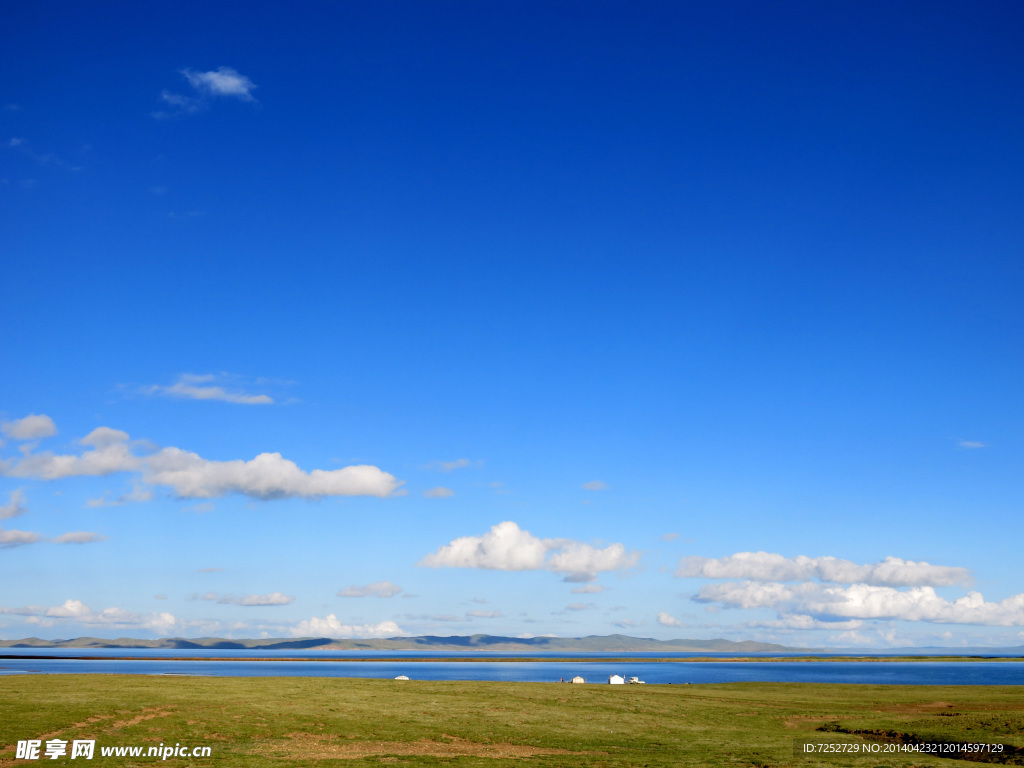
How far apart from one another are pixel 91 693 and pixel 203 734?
60.8 ft

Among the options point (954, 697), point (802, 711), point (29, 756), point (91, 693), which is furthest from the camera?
point (954, 697)

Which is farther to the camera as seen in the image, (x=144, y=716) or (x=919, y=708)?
(x=919, y=708)

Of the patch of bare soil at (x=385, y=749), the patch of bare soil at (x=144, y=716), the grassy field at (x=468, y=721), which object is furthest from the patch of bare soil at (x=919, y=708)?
the patch of bare soil at (x=144, y=716)

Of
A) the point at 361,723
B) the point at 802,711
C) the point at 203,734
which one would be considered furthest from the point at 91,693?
the point at 802,711

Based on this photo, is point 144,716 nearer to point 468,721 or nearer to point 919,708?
point 468,721

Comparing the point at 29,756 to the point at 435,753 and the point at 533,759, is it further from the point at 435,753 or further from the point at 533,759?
the point at 533,759

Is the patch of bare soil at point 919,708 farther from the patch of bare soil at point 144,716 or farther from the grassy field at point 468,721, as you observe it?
the patch of bare soil at point 144,716

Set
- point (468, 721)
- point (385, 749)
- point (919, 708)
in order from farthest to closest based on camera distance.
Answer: point (919, 708)
point (468, 721)
point (385, 749)

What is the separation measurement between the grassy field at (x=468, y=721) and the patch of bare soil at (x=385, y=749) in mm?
123

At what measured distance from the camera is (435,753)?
4119cm

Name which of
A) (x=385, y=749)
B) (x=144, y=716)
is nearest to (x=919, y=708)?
(x=385, y=749)

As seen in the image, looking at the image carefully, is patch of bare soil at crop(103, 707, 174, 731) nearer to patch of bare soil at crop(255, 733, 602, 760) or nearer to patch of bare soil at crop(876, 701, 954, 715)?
patch of bare soil at crop(255, 733, 602, 760)

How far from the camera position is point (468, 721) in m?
51.4

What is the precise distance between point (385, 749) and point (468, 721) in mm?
10958
